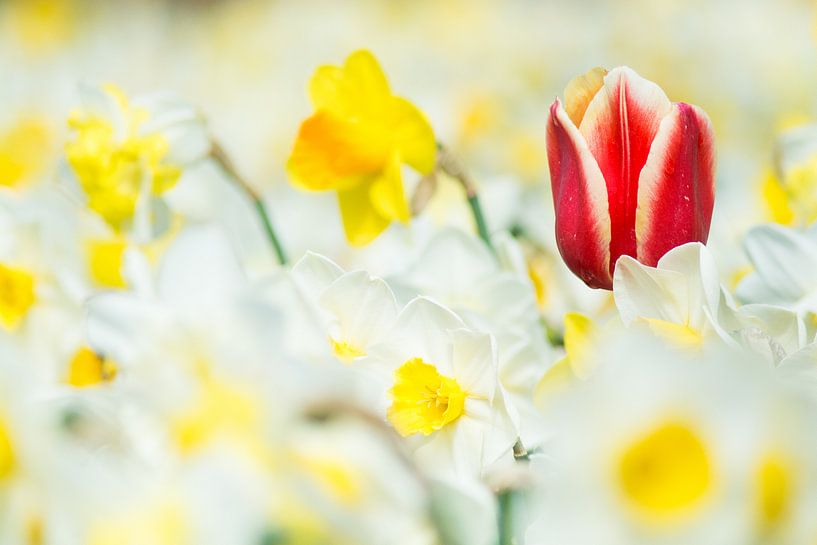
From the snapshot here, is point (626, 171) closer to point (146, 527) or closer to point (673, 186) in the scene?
point (673, 186)

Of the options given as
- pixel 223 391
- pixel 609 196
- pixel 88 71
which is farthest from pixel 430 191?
pixel 88 71

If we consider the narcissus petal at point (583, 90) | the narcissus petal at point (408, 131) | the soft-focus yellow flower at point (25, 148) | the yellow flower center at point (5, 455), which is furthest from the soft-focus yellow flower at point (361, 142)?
the soft-focus yellow flower at point (25, 148)

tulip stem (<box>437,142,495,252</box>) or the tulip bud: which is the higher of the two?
the tulip bud

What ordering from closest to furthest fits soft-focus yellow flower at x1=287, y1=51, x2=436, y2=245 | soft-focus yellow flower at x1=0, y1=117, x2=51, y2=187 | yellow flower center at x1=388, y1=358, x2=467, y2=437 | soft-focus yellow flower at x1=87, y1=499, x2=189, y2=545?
1. soft-focus yellow flower at x1=87, y1=499, x2=189, y2=545
2. yellow flower center at x1=388, y1=358, x2=467, y2=437
3. soft-focus yellow flower at x1=287, y1=51, x2=436, y2=245
4. soft-focus yellow flower at x1=0, y1=117, x2=51, y2=187

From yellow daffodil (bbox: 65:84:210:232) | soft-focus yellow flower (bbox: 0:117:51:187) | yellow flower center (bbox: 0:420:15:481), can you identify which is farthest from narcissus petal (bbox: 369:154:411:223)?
soft-focus yellow flower (bbox: 0:117:51:187)

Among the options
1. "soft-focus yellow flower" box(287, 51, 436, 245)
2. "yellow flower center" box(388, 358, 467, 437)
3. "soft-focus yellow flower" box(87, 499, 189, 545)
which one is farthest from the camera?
"soft-focus yellow flower" box(287, 51, 436, 245)

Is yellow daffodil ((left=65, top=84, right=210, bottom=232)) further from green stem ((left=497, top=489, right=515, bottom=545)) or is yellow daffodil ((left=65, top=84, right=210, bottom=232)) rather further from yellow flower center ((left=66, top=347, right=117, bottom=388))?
green stem ((left=497, top=489, right=515, bottom=545))

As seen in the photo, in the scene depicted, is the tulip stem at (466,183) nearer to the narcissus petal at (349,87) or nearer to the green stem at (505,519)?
the narcissus petal at (349,87)

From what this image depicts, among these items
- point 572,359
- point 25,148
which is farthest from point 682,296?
point 25,148
